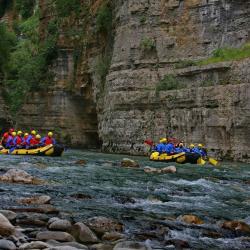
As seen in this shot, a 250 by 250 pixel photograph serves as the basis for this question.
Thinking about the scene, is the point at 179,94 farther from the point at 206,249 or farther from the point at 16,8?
the point at 16,8

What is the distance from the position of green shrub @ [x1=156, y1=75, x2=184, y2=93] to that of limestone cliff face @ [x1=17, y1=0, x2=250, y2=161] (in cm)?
22

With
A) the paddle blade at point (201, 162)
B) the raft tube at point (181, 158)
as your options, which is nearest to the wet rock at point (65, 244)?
the raft tube at point (181, 158)

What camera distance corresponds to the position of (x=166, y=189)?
1616cm

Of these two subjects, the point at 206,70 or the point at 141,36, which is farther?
the point at 141,36

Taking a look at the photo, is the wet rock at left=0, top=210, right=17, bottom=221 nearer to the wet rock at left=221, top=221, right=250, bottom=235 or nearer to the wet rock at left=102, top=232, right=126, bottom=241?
the wet rock at left=102, top=232, right=126, bottom=241

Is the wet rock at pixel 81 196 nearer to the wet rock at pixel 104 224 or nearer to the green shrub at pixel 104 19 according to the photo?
the wet rock at pixel 104 224

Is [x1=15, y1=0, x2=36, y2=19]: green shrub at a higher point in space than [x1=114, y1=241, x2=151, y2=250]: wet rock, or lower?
higher

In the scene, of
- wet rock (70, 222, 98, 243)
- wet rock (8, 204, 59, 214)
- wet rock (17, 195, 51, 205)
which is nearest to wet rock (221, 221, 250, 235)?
wet rock (70, 222, 98, 243)

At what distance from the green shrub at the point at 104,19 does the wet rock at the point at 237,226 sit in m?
34.7

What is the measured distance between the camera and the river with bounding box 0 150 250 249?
10.4 m

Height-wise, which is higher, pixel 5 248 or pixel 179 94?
pixel 179 94

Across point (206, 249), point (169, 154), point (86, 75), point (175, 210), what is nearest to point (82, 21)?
point (86, 75)

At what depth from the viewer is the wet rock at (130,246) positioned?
859cm

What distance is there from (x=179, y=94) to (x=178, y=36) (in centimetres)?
602
